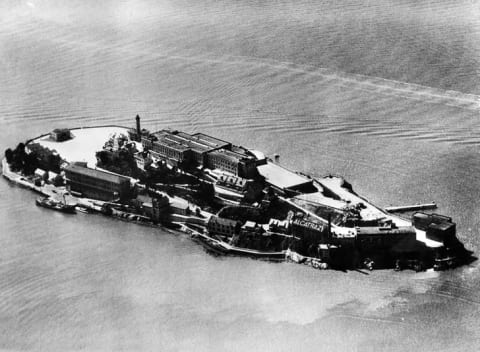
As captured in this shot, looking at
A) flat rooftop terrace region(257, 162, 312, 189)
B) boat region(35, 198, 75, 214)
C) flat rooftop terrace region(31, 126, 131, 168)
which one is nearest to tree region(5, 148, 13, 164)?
flat rooftop terrace region(31, 126, 131, 168)

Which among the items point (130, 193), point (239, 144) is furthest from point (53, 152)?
point (239, 144)

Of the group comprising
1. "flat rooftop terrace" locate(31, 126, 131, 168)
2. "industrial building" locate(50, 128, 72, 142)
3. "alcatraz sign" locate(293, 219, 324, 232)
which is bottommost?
"alcatraz sign" locate(293, 219, 324, 232)

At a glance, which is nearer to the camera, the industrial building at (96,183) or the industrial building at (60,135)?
the industrial building at (96,183)

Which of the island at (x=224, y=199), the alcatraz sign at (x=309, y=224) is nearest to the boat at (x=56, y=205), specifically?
the island at (x=224, y=199)

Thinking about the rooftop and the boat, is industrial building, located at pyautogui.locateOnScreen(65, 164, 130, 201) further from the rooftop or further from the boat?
the boat


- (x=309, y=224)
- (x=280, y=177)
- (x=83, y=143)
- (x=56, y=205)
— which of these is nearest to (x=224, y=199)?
(x=280, y=177)

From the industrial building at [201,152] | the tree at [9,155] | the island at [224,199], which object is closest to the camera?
the island at [224,199]

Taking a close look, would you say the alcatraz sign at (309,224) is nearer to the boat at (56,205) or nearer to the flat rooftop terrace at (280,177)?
the flat rooftop terrace at (280,177)
